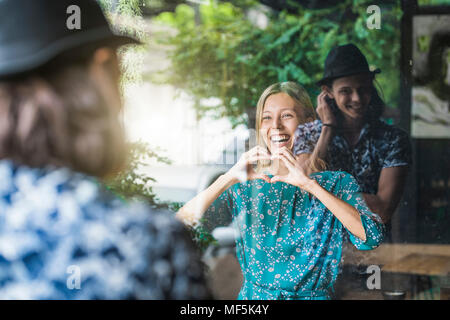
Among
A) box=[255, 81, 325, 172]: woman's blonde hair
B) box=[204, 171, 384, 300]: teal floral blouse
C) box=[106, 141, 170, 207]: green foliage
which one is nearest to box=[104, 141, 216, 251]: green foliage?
box=[106, 141, 170, 207]: green foliage

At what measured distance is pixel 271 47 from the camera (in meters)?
3.01

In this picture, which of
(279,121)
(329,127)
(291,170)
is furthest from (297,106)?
(291,170)

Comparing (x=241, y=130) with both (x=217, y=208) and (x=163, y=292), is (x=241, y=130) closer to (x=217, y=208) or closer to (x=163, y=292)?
(x=217, y=208)

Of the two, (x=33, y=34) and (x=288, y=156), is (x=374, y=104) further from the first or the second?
(x=33, y=34)

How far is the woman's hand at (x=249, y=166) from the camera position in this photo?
2.62 m

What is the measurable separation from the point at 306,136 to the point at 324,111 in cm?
19

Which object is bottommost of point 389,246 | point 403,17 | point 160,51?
point 389,246

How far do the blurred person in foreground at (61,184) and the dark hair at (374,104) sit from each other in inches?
63.7

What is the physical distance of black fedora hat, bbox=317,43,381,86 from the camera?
9.26ft

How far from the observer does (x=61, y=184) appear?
4.92 feet

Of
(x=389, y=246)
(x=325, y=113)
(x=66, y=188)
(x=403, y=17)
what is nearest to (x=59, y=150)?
(x=66, y=188)

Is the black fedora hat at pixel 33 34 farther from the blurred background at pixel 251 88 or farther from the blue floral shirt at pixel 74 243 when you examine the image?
the blurred background at pixel 251 88

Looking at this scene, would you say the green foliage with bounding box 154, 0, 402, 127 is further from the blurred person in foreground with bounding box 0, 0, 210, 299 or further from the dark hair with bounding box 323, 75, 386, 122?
the blurred person in foreground with bounding box 0, 0, 210, 299

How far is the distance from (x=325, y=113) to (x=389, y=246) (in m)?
0.91
